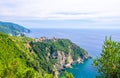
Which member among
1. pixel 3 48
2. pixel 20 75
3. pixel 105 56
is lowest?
pixel 3 48

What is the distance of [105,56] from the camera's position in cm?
3403

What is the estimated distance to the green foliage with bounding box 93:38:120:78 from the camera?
109 ft

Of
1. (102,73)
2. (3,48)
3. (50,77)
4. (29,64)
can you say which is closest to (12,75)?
(50,77)

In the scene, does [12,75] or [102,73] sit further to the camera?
[12,75]

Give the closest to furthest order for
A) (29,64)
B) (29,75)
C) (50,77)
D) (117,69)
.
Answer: (117,69)
(50,77)
(29,75)
(29,64)

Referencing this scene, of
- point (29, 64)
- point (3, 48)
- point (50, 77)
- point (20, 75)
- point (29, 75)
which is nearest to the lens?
point (50, 77)

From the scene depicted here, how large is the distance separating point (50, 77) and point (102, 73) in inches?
608

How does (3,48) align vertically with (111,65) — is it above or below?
below

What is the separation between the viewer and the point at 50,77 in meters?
47.6

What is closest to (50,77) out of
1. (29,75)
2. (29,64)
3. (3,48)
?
(29,75)

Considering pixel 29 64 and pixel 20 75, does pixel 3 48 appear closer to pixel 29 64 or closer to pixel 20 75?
pixel 29 64

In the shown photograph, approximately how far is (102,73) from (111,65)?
1854mm

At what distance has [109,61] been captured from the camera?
111 feet

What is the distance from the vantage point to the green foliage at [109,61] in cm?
3316
